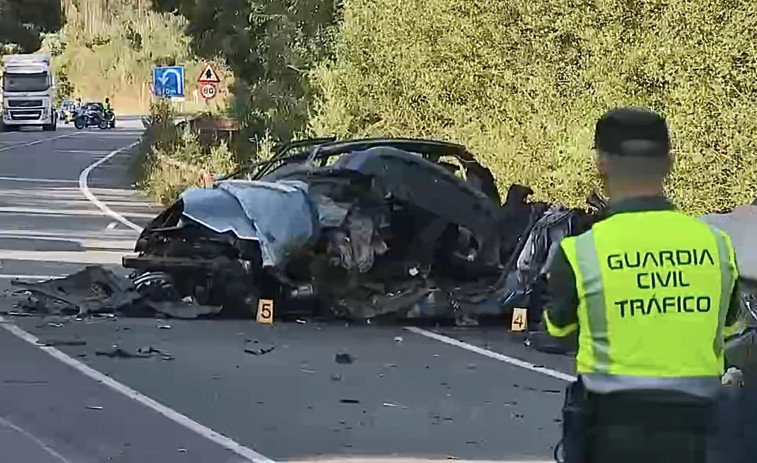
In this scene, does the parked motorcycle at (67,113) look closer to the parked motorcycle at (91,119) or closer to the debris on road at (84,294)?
the parked motorcycle at (91,119)

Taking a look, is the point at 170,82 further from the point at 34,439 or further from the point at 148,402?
the point at 34,439

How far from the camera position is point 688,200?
1409 centimetres

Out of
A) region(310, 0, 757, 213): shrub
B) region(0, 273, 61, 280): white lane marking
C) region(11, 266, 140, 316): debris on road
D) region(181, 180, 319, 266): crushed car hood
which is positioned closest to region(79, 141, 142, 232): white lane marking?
region(310, 0, 757, 213): shrub

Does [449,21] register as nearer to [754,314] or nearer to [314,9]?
[314,9]

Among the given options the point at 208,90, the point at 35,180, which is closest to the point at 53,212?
the point at 208,90

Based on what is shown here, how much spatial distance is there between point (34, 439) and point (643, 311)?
207 inches

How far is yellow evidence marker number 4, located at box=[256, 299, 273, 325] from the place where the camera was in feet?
41.3

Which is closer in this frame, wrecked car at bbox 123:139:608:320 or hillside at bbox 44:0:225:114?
wrecked car at bbox 123:139:608:320

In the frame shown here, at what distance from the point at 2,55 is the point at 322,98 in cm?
5557

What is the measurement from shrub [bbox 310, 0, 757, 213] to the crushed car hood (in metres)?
3.81

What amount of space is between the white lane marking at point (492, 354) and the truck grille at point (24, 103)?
56.2m

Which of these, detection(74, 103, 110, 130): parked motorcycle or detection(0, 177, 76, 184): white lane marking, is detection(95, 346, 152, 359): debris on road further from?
detection(74, 103, 110, 130): parked motorcycle

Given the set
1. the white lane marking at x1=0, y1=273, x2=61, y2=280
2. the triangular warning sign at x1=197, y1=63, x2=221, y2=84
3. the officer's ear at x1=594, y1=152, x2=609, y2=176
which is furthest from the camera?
the triangular warning sign at x1=197, y1=63, x2=221, y2=84

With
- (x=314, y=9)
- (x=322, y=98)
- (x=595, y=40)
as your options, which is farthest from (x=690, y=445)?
(x=314, y=9)
